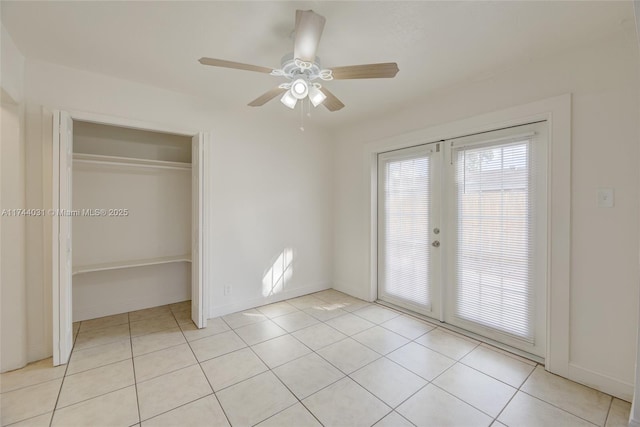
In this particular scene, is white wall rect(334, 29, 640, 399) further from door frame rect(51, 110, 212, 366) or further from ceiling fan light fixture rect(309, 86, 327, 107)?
door frame rect(51, 110, 212, 366)

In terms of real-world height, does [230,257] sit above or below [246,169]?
→ below

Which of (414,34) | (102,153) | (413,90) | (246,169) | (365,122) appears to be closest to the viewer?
(414,34)

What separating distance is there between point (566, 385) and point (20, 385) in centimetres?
406

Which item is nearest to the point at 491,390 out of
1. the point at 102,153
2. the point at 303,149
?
the point at 303,149

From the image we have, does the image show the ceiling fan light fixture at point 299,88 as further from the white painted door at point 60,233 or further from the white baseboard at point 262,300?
the white baseboard at point 262,300

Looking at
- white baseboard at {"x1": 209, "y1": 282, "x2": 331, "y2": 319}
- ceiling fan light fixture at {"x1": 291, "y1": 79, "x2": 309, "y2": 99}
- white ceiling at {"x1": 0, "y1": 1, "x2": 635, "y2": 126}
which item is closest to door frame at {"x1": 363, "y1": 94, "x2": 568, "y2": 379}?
white ceiling at {"x1": 0, "y1": 1, "x2": 635, "y2": 126}

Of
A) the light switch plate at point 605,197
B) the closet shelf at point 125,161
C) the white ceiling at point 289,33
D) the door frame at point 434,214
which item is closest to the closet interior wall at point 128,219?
the closet shelf at point 125,161

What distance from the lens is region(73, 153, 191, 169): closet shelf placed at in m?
3.03

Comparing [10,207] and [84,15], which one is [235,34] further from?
[10,207]

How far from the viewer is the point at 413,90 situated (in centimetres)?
290

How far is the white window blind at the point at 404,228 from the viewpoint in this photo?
329 cm

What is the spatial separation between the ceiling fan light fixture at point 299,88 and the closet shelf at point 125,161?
223 cm

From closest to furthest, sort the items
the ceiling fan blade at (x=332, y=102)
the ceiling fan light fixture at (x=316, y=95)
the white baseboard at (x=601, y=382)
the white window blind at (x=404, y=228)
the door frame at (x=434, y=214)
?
the white baseboard at (x=601, y=382) < the ceiling fan light fixture at (x=316, y=95) < the ceiling fan blade at (x=332, y=102) < the door frame at (x=434, y=214) < the white window blind at (x=404, y=228)

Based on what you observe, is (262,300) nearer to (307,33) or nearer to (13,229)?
(13,229)
